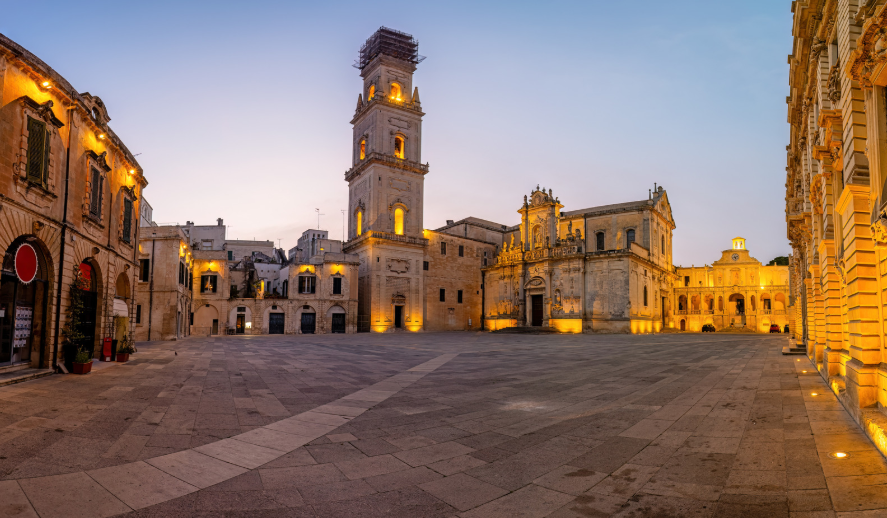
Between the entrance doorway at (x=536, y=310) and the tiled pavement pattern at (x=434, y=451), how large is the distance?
3864 cm

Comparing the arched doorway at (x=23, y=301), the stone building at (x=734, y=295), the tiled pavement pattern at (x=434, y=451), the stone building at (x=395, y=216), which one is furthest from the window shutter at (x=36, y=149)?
the stone building at (x=734, y=295)

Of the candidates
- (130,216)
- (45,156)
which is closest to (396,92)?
(130,216)

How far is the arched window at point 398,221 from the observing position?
5300 centimetres

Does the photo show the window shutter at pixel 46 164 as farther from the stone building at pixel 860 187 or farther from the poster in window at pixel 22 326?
the stone building at pixel 860 187

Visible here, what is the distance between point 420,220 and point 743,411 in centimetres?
4696

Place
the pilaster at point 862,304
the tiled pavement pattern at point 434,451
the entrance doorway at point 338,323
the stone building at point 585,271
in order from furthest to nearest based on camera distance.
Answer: the entrance doorway at point 338,323
the stone building at point 585,271
the pilaster at point 862,304
the tiled pavement pattern at point 434,451

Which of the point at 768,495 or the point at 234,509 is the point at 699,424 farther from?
the point at 234,509

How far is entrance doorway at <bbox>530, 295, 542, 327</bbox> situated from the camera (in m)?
50.5

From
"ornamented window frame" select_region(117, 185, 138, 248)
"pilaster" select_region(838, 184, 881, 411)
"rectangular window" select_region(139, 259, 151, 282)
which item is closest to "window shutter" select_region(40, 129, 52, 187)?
"ornamented window frame" select_region(117, 185, 138, 248)

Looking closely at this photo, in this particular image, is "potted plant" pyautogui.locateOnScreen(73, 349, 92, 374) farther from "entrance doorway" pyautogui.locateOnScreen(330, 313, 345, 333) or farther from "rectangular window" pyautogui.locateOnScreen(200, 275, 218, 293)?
"entrance doorway" pyautogui.locateOnScreen(330, 313, 345, 333)

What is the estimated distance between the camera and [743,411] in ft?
28.2

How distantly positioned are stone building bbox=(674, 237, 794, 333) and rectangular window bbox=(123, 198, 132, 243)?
60701mm

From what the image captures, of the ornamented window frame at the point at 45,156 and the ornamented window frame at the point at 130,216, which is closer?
the ornamented window frame at the point at 45,156

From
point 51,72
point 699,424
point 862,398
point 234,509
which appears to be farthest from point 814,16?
point 51,72
